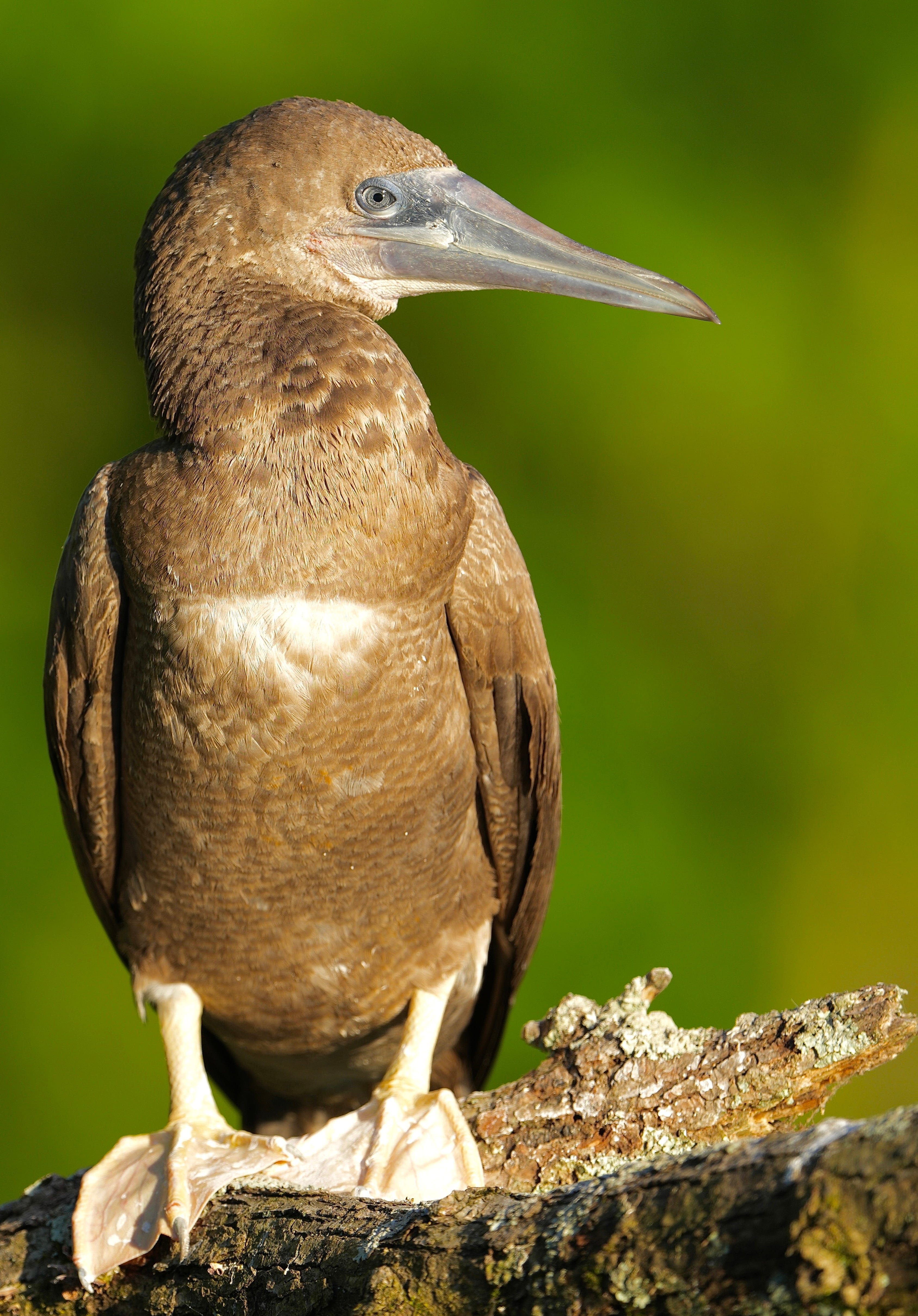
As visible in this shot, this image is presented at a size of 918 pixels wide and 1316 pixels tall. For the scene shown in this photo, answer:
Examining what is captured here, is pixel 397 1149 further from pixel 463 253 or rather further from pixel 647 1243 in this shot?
pixel 463 253

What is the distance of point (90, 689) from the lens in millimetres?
2346

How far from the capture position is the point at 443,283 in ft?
7.74

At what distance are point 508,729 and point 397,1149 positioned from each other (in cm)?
84

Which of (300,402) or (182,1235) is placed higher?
(300,402)

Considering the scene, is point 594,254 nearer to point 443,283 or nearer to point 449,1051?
point 443,283

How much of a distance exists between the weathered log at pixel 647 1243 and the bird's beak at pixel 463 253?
1.58 meters

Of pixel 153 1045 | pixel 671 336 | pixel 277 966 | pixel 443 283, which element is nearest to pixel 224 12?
pixel 671 336

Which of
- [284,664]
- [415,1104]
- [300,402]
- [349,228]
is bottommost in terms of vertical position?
[415,1104]

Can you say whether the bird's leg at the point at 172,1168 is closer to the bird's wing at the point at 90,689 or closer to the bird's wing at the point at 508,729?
the bird's wing at the point at 90,689

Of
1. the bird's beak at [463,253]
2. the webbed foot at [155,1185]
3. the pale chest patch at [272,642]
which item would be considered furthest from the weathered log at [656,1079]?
the bird's beak at [463,253]

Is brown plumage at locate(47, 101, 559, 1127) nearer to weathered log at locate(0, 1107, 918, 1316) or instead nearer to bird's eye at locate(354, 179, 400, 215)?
bird's eye at locate(354, 179, 400, 215)

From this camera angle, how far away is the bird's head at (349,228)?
2.17m

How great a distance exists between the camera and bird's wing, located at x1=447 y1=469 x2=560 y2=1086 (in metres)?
2.35

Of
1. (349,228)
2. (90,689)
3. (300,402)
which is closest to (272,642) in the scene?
(300,402)
